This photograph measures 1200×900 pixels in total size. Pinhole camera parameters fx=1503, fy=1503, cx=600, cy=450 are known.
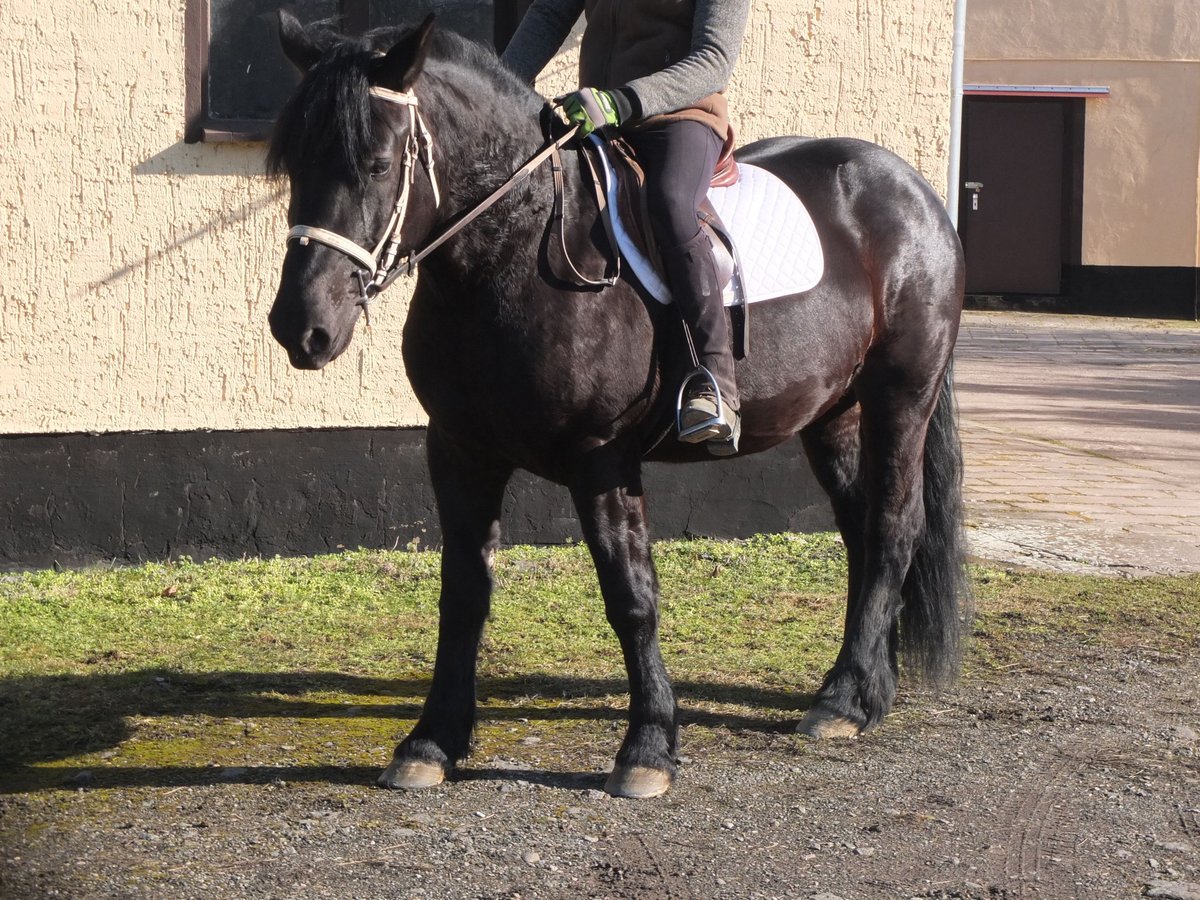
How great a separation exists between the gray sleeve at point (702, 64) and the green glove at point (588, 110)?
4.5 inches

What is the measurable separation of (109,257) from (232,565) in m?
1.51

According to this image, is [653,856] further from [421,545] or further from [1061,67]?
[1061,67]

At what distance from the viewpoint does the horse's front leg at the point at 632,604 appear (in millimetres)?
4148

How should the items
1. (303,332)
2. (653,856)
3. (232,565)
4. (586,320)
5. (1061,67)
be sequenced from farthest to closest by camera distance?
(1061,67) < (232,565) < (586,320) < (653,856) < (303,332)

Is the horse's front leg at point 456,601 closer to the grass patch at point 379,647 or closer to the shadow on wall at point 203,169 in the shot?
the grass patch at point 379,647

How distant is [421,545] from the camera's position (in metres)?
7.46

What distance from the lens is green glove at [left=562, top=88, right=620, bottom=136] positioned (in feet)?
13.1

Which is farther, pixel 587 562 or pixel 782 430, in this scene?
pixel 587 562

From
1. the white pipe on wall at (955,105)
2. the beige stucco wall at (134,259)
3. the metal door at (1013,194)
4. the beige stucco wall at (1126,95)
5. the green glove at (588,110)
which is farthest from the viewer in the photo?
the metal door at (1013,194)

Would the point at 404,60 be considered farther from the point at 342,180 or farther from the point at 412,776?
the point at 412,776

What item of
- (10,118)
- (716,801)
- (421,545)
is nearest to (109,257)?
(10,118)

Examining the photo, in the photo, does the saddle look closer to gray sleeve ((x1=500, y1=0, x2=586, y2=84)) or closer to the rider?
the rider

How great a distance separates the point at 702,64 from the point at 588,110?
45 cm

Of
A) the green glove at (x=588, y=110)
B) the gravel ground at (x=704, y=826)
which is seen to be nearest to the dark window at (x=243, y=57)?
the green glove at (x=588, y=110)
